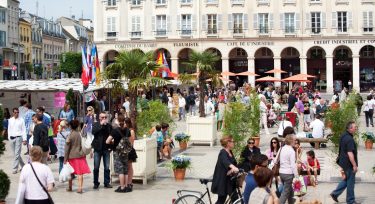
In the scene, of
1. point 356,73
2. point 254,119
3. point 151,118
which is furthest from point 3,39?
point 254,119

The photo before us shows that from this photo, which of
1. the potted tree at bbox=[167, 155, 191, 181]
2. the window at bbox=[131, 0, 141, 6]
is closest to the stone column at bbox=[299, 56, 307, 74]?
the window at bbox=[131, 0, 141, 6]

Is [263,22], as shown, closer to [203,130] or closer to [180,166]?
[203,130]

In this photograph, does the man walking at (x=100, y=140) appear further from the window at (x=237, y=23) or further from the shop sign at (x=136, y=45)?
the shop sign at (x=136, y=45)

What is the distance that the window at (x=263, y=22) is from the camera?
64812 millimetres

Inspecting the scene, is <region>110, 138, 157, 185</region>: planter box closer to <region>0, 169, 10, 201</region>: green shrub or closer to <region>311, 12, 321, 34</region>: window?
<region>0, 169, 10, 201</region>: green shrub

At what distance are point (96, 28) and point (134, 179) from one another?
52.8 m

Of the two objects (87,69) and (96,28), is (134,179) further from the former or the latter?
(96,28)

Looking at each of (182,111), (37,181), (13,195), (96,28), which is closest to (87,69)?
(182,111)

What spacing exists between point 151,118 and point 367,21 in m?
45.8

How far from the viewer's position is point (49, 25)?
388 ft

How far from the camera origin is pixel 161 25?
218 feet

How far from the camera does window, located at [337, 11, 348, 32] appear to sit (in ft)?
208

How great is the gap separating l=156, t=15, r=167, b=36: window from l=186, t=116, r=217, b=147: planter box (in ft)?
135

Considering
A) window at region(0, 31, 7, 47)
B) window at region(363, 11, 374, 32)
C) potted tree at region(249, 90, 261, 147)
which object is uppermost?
window at region(0, 31, 7, 47)
